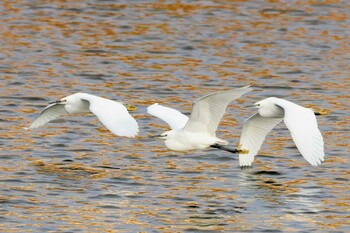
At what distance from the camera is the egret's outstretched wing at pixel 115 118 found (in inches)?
610

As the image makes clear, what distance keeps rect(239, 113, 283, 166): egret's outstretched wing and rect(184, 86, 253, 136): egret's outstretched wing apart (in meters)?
1.02

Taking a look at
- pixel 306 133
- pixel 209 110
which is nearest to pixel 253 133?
pixel 209 110

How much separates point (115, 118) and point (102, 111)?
0.30m

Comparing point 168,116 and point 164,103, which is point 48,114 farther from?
point 164,103

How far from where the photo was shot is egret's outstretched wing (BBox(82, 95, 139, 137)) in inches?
610

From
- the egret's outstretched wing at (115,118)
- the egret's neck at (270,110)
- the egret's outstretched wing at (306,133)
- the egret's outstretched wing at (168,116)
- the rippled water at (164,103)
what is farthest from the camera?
the egret's outstretched wing at (168,116)

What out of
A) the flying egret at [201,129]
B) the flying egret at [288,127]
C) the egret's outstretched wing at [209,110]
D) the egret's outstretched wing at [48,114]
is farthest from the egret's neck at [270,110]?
the egret's outstretched wing at [48,114]

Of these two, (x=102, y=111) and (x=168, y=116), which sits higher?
(x=102, y=111)

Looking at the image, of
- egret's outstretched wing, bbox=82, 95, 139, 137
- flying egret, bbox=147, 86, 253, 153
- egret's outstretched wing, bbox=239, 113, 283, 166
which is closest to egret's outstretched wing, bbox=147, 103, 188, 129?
flying egret, bbox=147, 86, 253, 153

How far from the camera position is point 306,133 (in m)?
15.0

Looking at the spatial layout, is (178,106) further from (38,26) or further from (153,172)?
(38,26)

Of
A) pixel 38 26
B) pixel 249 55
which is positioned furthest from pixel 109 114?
pixel 38 26

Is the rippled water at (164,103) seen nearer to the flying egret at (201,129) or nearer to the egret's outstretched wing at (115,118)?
the flying egret at (201,129)

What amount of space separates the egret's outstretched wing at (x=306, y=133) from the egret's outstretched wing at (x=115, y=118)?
1.93m
